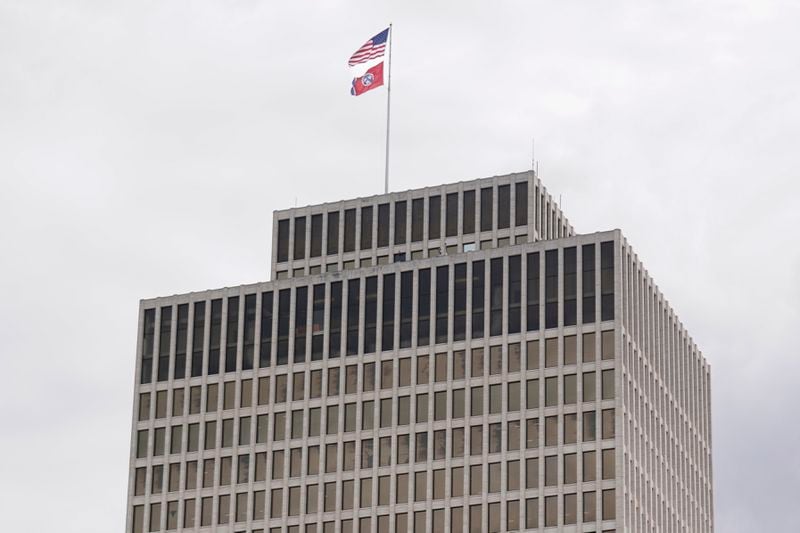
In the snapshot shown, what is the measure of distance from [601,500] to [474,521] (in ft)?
36.7

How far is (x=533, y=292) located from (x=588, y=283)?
4950mm

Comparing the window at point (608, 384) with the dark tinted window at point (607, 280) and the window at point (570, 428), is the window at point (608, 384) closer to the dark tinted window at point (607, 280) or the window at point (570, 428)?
the window at point (570, 428)

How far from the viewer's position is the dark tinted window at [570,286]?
19725 cm

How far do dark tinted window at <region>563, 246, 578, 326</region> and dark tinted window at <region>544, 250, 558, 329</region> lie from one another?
839 mm

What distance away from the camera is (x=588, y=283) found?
19775 cm

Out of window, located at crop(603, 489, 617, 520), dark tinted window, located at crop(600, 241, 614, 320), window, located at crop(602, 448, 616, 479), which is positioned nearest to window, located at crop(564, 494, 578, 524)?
window, located at crop(603, 489, 617, 520)

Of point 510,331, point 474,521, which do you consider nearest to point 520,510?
point 474,521

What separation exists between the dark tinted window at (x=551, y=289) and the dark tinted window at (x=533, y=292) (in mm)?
833

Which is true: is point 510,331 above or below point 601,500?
above

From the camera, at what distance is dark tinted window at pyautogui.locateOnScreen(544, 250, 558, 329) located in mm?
197750

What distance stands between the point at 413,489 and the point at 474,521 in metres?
6.88

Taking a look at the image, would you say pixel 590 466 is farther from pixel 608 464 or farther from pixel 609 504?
pixel 609 504

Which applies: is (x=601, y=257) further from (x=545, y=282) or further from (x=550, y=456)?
(x=550, y=456)

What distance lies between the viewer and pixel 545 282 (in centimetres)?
19862
